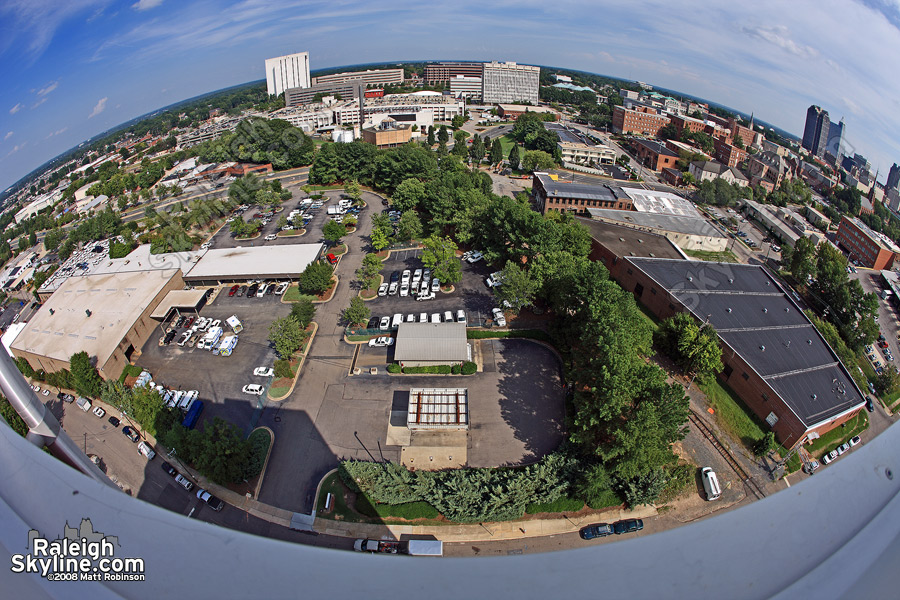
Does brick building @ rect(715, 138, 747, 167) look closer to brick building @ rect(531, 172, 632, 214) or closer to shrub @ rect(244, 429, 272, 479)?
brick building @ rect(531, 172, 632, 214)

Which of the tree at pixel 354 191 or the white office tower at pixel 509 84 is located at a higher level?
the white office tower at pixel 509 84

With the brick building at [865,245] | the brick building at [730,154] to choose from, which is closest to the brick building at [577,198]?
the brick building at [865,245]

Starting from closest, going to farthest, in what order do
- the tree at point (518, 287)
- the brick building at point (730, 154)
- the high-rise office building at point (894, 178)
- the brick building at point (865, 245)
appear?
the high-rise office building at point (894, 178), the tree at point (518, 287), the brick building at point (865, 245), the brick building at point (730, 154)

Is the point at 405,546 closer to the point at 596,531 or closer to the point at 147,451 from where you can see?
the point at 596,531

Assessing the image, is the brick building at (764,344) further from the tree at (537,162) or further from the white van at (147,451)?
the tree at (537,162)

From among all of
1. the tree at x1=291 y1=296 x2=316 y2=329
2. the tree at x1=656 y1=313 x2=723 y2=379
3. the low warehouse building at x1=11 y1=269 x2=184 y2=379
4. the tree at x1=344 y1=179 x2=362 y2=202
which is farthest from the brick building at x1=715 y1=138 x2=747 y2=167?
the low warehouse building at x1=11 y1=269 x2=184 y2=379
